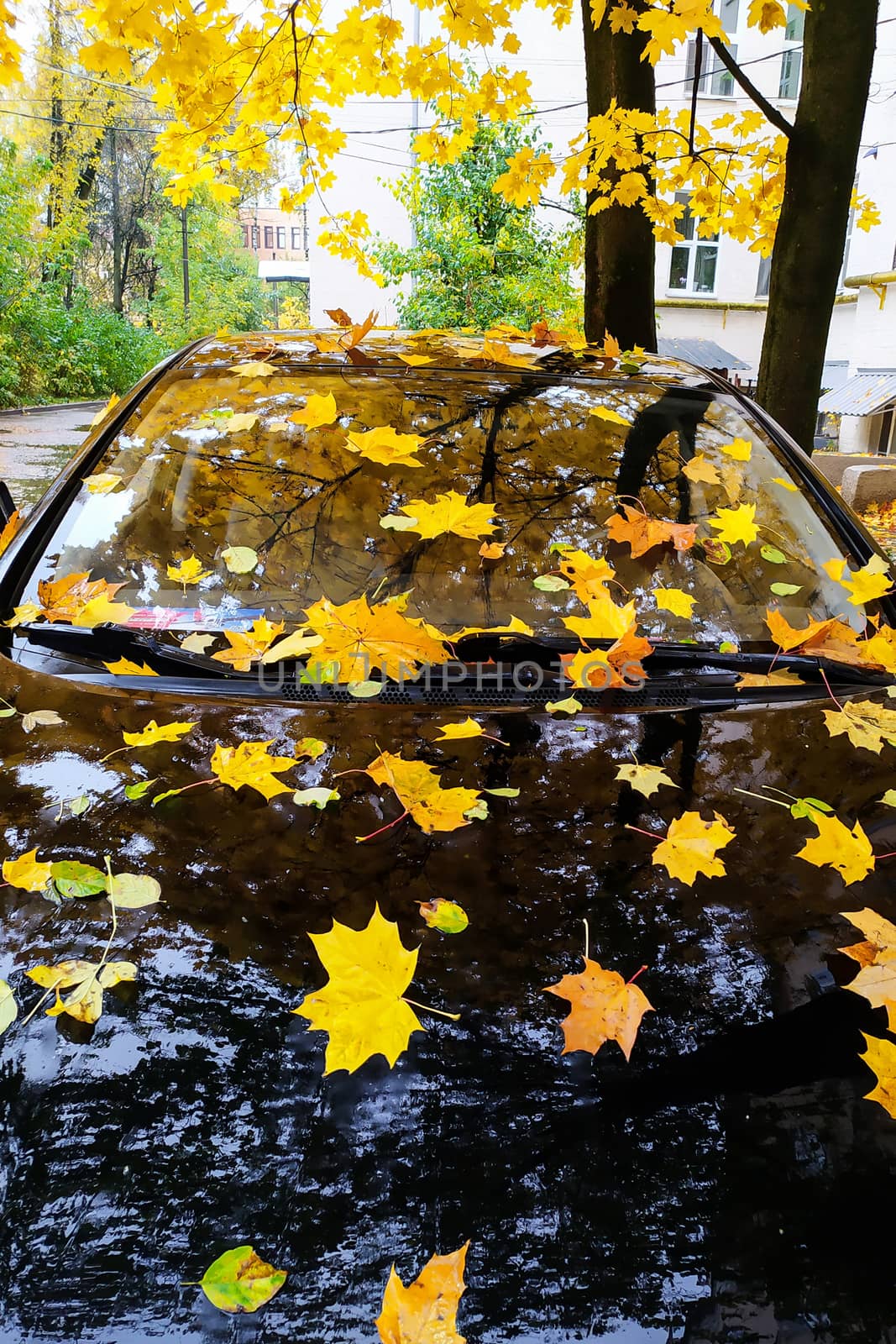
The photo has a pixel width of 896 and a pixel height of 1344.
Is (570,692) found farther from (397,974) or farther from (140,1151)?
(140,1151)

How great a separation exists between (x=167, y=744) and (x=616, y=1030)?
0.78 metres

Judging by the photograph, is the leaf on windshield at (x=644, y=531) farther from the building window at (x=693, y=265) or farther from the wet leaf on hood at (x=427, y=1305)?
the building window at (x=693, y=265)

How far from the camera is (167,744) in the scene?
1.41m

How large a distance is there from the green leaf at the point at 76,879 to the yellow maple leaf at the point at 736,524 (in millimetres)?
1353

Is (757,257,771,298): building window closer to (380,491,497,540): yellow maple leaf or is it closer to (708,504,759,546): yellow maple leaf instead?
(708,504,759,546): yellow maple leaf

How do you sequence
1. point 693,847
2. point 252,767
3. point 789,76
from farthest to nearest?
point 789,76
point 252,767
point 693,847

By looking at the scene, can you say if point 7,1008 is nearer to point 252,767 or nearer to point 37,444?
point 252,767

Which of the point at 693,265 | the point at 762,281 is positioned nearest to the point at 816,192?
the point at 693,265

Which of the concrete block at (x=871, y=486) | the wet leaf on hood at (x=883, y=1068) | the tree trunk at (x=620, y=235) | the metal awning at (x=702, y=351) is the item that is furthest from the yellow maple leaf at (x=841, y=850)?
the metal awning at (x=702, y=351)

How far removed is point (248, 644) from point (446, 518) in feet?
1.55

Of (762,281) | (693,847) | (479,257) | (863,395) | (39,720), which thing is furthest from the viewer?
(762,281)

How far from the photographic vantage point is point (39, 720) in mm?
1470

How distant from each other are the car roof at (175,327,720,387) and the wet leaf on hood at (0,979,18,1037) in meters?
1.60

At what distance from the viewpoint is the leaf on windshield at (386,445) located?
1.96 meters
